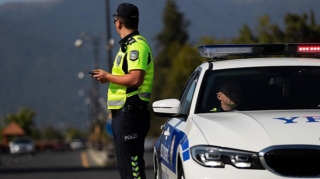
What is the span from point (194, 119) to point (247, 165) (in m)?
1.11

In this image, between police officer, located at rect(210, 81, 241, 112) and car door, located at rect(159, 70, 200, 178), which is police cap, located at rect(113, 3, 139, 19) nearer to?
car door, located at rect(159, 70, 200, 178)

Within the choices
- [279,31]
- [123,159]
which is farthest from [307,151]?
[279,31]

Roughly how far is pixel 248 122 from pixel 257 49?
1730mm

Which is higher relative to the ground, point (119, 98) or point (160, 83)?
point (119, 98)

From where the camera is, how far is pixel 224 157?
276 inches

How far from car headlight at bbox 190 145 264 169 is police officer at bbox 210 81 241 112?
128 cm

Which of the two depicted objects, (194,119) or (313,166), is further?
(194,119)

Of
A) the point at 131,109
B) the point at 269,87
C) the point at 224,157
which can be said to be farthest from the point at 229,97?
the point at 224,157

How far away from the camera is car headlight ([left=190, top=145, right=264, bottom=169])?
6926mm

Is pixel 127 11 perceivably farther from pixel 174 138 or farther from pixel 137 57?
pixel 174 138

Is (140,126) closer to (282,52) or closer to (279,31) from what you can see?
(282,52)

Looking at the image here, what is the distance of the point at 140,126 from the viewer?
28.0 feet

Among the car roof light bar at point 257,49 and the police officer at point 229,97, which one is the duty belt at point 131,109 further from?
the car roof light bar at point 257,49

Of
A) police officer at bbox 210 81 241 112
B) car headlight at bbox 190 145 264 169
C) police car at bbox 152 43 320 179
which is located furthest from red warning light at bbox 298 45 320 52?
car headlight at bbox 190 145 264 169
